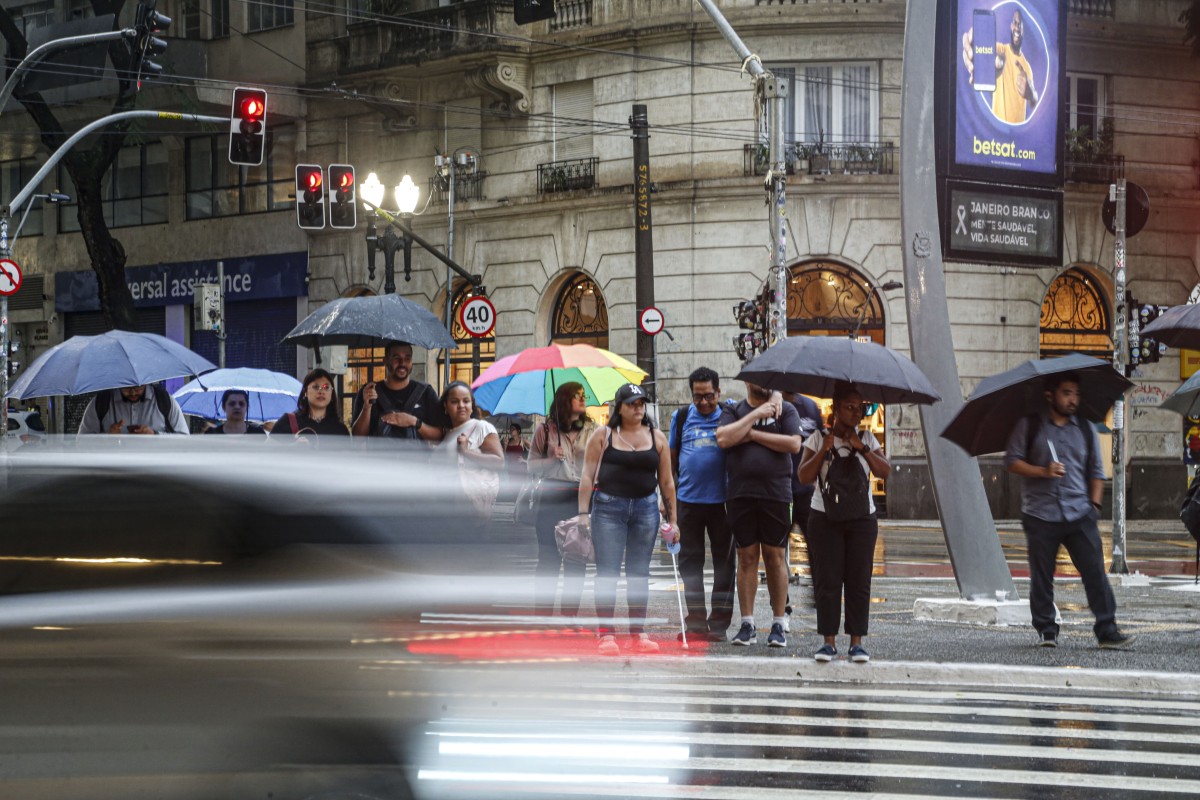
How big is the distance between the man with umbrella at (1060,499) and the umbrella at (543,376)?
4.49m

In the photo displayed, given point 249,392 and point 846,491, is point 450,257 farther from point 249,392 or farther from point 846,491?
point 846,491

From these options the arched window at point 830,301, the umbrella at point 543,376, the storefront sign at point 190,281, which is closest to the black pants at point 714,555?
the umbrella at point 543,376

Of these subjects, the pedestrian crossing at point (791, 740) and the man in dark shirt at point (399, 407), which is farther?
the man in dark shirt at point (399, 407)

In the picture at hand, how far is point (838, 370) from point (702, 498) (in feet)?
5.26

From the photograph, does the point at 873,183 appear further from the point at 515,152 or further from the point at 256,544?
the point at 256,544

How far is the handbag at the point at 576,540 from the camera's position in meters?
10.9

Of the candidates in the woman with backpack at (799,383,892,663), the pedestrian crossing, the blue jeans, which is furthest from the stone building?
the pedestrian crossing

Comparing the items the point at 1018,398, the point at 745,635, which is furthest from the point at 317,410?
the point at 1018,398

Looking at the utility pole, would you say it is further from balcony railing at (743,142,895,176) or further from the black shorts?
the black shorts

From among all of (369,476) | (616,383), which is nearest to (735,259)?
(616,383)

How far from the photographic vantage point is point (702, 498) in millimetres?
11391

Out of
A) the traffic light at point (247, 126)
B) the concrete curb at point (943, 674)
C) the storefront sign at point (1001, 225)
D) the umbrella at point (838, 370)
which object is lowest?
the concrete curb at point (943, 674)

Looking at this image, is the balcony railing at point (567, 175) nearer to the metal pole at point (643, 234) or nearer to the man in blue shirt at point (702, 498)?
the metal pole at point (643, 234)

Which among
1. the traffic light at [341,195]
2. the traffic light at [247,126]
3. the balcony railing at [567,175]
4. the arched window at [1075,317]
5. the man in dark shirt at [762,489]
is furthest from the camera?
the balcony railing at [567,175]
